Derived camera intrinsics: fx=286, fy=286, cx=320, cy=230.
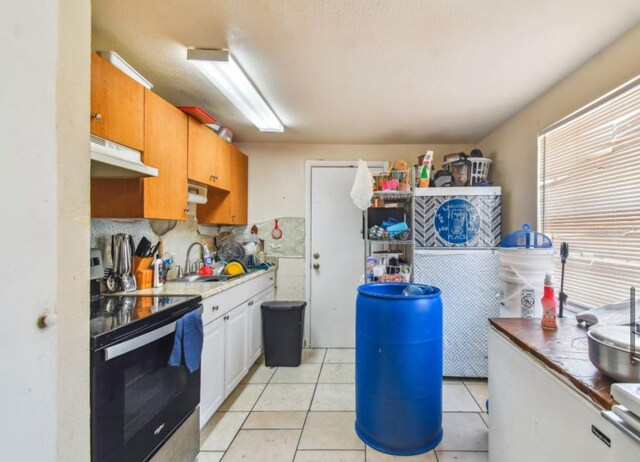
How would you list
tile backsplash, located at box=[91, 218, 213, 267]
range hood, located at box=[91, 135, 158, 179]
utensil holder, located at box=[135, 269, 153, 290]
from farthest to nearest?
utensil holder, located at box=[135, 269, 153, 290]
tile backsplash, located at box=[91, 218, 213, 267]
range hood, located at box=[91, 135, 158, 179]

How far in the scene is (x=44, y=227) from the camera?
73cm

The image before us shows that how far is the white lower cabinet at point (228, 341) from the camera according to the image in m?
1.81

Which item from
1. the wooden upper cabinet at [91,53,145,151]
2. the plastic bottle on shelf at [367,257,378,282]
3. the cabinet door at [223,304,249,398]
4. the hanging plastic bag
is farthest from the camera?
the plastic bottle on shelf at [367,257,378,282]

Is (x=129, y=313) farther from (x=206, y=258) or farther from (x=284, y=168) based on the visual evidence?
(x=284, y=168)

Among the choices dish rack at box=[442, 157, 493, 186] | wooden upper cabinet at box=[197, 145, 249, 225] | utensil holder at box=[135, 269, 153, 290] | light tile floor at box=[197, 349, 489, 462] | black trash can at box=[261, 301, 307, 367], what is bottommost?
light tile floor at box=[197, 349, 489, 462]

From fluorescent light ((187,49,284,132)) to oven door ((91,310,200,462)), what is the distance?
55.0 inches

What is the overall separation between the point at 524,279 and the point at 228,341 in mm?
2046

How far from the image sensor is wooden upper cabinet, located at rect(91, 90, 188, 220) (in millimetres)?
1626

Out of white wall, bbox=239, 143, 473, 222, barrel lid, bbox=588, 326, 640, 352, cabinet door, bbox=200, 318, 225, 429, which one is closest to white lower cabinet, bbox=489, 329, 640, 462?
barrel lid, bbox=588, 326, 640, 352

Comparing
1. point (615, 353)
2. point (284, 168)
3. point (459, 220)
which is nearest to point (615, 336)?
point (615, 353)

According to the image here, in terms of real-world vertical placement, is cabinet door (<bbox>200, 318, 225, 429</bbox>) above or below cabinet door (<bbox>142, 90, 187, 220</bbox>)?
below

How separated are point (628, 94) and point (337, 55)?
4.96ft

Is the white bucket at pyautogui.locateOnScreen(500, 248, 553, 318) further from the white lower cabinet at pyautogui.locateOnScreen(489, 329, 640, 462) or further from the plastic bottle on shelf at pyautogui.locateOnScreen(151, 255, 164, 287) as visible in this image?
the plastic bottle on shelf at pyautogui.locateOnScreen(151, 255, 164, 287)

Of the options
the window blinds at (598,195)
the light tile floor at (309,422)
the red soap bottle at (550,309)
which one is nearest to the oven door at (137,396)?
the light tile floor at (309,422)
